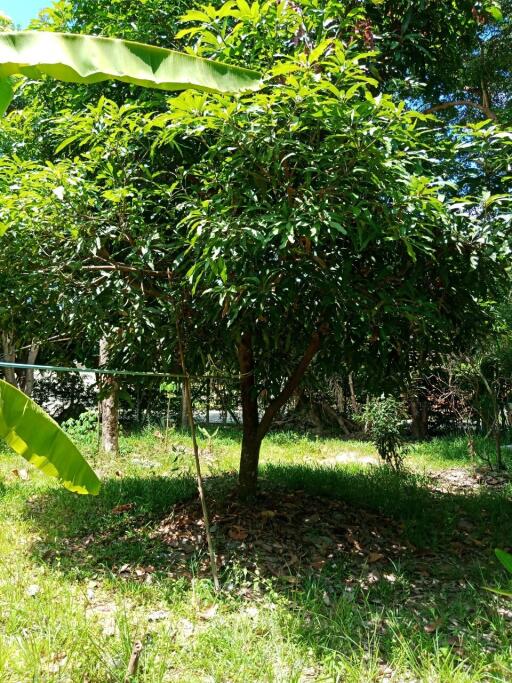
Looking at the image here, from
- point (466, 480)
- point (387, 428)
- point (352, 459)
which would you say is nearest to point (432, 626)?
point (387, 428)

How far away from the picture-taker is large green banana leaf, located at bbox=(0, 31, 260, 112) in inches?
60.2

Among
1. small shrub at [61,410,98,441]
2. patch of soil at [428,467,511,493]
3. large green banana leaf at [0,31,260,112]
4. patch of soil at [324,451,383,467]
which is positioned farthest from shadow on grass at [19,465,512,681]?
small shrub at [61,410,98,441]

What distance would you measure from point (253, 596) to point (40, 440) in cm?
210

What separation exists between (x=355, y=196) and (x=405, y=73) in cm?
235

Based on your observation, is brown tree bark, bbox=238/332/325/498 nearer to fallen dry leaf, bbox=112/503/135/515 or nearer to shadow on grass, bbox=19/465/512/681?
shadow on grass, bbox=19/465/512/681

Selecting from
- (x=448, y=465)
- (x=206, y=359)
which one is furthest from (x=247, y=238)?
(x=448, y=465)

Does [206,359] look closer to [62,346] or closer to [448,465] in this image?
[62,346]

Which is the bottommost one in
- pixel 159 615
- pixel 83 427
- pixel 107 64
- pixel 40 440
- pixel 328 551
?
pixel 159 615

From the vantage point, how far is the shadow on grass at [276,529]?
397 cm

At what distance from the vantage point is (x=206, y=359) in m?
4.64

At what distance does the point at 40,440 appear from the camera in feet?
6.07

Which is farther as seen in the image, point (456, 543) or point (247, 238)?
point (456, 543)

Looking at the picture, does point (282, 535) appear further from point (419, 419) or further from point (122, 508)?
point (419, 419)

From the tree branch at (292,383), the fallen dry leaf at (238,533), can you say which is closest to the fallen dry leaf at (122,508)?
the fallen dry leaf at (238,533)
